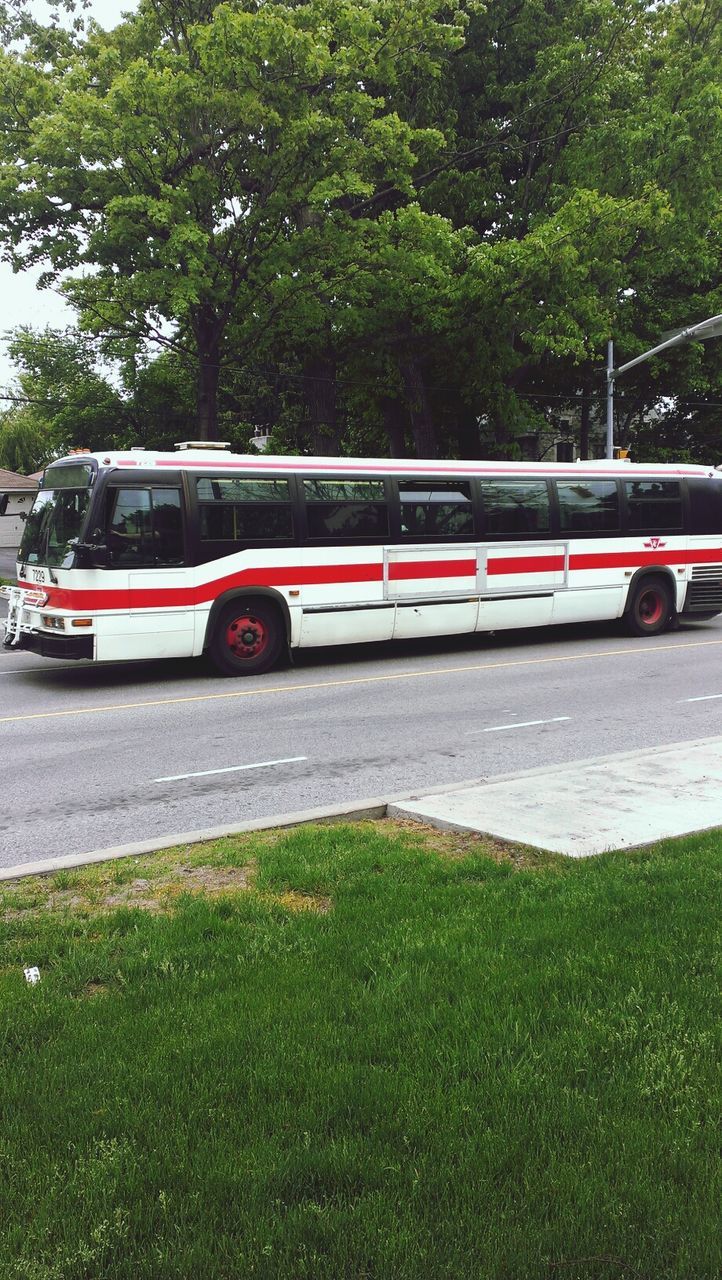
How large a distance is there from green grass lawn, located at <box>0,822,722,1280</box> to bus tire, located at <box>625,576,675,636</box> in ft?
43.5

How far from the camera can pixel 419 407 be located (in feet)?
97.9

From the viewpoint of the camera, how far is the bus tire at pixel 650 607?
18.0 m

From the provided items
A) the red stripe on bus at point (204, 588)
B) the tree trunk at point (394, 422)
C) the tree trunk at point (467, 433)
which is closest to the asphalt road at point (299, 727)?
the red stripe on bus at point (204, 588)

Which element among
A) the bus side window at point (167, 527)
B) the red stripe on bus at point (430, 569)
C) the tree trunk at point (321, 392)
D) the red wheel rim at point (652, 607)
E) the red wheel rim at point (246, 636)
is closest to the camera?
the bus side window at point (167, 527)

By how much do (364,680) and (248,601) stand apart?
1.96m

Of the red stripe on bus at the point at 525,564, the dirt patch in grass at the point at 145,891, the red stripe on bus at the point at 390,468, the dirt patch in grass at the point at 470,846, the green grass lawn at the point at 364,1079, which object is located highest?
the red stripe on bus at the point at 390,468

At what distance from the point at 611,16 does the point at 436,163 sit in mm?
5849

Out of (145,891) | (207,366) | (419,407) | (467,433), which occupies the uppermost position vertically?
(207,366)

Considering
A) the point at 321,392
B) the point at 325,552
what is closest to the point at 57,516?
the point at 325,552

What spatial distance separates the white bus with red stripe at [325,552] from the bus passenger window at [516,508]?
0.09 ft

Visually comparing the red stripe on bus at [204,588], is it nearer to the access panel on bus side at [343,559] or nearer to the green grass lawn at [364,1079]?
the access panel on bus side at [343,559]

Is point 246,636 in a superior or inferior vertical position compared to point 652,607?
inferior

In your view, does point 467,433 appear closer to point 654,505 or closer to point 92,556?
point 654,505

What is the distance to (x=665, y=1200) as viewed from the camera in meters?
2.58
